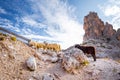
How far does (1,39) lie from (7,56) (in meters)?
2.19

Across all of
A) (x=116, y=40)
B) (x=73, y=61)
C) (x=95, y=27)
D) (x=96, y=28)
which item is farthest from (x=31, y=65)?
(x=95, y=27)

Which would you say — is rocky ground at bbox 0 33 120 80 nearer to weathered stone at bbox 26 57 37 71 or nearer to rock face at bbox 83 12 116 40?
weathered stone at bbox 26 57 37 71

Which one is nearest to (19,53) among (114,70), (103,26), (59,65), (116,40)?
(59,65)

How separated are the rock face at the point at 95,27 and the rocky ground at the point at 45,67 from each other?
248 feet

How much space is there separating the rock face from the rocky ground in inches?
2970

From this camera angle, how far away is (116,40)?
74.5 metres

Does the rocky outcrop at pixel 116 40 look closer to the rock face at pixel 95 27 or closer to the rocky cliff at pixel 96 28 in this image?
the rocky cliff at pixel 96 28

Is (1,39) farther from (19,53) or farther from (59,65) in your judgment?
(59,65)

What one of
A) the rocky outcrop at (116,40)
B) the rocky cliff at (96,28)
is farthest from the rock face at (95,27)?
the rocky outcrop at (116,40)

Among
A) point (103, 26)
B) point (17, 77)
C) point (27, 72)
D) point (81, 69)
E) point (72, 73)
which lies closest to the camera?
point (17, 77)

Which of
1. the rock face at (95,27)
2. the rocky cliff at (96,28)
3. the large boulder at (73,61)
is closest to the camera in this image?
the large boulder at (73,61)

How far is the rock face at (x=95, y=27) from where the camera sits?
290 feet

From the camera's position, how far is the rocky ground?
485 inches

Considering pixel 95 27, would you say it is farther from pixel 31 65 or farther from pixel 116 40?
pixel 31 65
